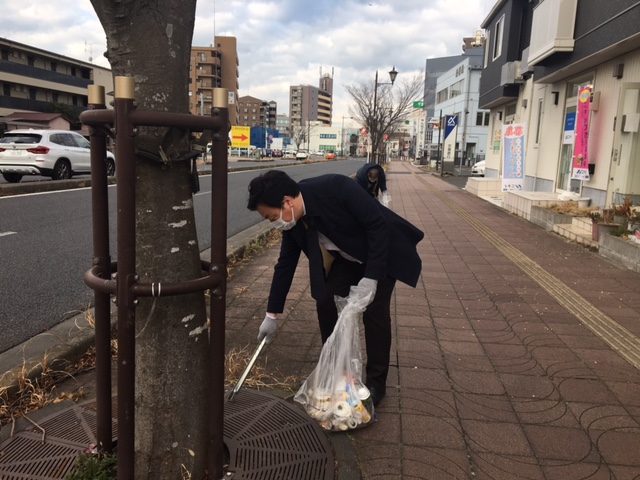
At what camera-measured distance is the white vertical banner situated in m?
12.9

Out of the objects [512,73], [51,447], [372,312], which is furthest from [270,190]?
[512,73]

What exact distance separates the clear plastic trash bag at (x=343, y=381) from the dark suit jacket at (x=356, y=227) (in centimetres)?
23

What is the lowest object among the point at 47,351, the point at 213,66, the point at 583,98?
the point at 47,351

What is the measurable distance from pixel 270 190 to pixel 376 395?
140cm

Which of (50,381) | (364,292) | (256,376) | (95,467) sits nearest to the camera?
(95,467)

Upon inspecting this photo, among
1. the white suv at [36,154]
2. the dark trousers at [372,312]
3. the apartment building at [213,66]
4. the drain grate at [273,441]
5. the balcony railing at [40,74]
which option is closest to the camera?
the drain grate at [273,441]

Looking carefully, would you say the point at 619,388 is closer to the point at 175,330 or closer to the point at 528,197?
the point at 175,330

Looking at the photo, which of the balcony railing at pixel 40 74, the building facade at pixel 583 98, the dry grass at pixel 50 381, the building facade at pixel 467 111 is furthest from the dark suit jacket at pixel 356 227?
the building facade at pixel 467 111

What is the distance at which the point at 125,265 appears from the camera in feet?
5.87

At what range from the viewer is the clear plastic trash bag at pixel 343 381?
106 inches

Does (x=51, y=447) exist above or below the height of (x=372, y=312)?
below

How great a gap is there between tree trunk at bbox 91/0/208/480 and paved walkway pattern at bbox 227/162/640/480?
90 cm

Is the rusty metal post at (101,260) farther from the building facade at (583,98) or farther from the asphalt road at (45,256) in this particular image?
the building facade at (583,98)

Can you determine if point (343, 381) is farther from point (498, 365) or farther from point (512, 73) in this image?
point (512, 73)
